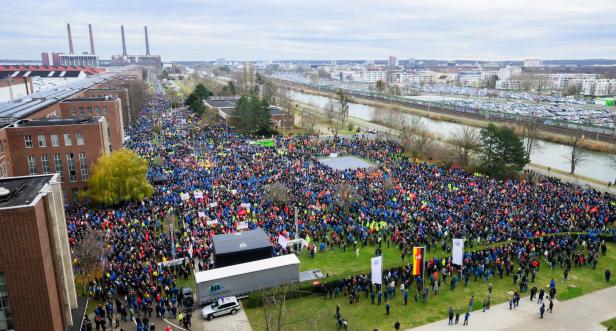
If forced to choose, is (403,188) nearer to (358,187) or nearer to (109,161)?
(358,187)

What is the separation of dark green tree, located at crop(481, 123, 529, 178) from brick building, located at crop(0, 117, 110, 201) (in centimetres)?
3482

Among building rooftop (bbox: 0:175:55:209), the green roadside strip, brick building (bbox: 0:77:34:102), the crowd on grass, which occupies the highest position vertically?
brick building (bbox: 0:77:34:102)

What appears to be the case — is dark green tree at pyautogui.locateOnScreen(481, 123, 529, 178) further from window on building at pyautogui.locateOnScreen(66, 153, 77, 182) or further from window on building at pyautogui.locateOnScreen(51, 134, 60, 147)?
window on building at pyautogui.locateOnScreen(51, 134, 60, 147)

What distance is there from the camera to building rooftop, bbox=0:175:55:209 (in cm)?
1406

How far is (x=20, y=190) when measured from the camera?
51.2 feet

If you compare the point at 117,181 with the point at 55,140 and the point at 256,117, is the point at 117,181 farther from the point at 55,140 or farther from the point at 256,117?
the point at 256,117

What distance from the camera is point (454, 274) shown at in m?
22.2

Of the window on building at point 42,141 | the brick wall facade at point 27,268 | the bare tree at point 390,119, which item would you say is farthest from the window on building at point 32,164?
the bare tree at point 390,119

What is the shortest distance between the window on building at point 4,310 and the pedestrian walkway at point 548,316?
14.9 m

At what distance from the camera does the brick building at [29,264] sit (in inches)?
519

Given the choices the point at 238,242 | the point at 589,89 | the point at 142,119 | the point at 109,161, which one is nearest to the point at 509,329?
the point at 238,242

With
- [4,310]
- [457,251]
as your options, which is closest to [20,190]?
[4,310]

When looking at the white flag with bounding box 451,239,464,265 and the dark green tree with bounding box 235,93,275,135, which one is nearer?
the white flag with bounding box 451,239,464,265

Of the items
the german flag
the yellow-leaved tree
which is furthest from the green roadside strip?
the yellow-leaved tree
